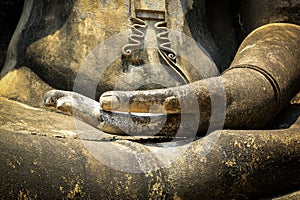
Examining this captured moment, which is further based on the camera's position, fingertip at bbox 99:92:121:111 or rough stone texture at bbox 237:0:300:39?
rough stone texture at bbox 237:0:300:39

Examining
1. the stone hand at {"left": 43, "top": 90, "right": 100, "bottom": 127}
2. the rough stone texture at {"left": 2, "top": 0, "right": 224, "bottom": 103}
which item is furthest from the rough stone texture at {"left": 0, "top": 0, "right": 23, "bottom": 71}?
the stone hand at {"left": 43, "top": 90, "right": 100, "bottom": 127}

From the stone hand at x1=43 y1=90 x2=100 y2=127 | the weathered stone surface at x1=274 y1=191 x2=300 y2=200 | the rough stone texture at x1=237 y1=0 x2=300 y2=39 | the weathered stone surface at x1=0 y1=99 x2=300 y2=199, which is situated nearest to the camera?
the weathered stone surface at x1=0 y1=99 x2=300 y2=199

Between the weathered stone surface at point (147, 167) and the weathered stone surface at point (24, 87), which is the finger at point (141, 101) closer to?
the weathered stone surface at point (147, 167)

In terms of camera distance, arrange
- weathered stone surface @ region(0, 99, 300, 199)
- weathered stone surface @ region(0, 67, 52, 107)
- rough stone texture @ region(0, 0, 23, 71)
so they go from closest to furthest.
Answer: weathered stone surface @ region(0, 99, 300, 199)
weathered stone surface @ region(0, 67, 52, 107)
rough stone texture @ region(0, 0, 23, 71)

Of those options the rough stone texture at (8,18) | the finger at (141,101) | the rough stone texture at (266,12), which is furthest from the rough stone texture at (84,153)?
the rough stone texture at (266,12)

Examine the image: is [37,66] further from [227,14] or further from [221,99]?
[227,14]

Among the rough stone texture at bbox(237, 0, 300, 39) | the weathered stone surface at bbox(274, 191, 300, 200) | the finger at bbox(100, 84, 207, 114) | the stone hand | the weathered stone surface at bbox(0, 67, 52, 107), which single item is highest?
the rough stone texture at bbox(237, 0, 300, 39)

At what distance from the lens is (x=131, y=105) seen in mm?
1642

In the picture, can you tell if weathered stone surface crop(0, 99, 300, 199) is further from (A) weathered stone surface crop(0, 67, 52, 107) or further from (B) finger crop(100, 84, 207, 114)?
(A) weathered stone surface crop(0, 67, 52, 107)

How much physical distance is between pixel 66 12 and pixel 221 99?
2.61ft

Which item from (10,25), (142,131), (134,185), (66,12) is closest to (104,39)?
(66,12)

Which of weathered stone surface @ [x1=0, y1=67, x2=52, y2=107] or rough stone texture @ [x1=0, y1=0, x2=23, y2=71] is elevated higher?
rough stone texture @ [x1=0, y1=0, x2=23, y2=71]

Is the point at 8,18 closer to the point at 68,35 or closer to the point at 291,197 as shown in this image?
the point at 68,35

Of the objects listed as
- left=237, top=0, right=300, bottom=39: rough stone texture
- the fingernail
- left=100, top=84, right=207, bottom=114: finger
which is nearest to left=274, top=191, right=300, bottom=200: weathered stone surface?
left=100, top=84, right=207, bottom=114: finger
